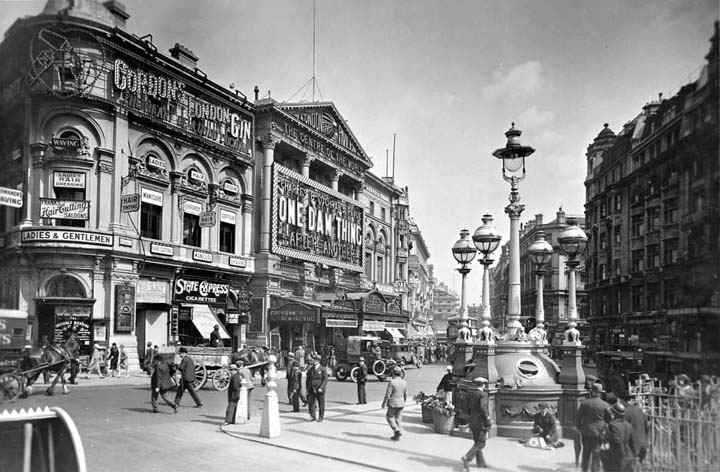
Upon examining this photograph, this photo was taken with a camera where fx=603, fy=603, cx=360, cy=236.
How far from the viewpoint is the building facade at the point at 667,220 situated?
795 cm

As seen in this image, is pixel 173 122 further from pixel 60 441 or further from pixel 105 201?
pixel 60 441

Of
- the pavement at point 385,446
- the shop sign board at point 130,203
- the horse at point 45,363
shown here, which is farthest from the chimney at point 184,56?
the pavement at point 385,446

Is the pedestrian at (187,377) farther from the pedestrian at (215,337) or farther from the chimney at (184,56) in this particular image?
the chimney at (184,56)

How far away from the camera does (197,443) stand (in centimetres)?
1218

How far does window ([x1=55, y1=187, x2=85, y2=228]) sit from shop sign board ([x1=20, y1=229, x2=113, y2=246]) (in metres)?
0.69

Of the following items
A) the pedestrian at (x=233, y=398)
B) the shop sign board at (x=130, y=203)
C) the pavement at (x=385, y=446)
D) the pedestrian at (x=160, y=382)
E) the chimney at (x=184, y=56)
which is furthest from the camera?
the chimney at (x=184, y=56)

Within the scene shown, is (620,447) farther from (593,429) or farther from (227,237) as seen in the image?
(227,237)

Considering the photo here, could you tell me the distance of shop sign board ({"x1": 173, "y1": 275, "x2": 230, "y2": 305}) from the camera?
3094 cm

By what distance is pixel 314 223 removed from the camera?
42.7m

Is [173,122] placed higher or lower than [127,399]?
higher

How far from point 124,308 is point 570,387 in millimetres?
20627

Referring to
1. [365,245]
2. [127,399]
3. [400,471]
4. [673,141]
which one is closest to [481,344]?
[400,471]

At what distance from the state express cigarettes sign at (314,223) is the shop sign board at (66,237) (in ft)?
42.0

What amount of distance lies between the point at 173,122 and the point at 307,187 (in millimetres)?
12875
